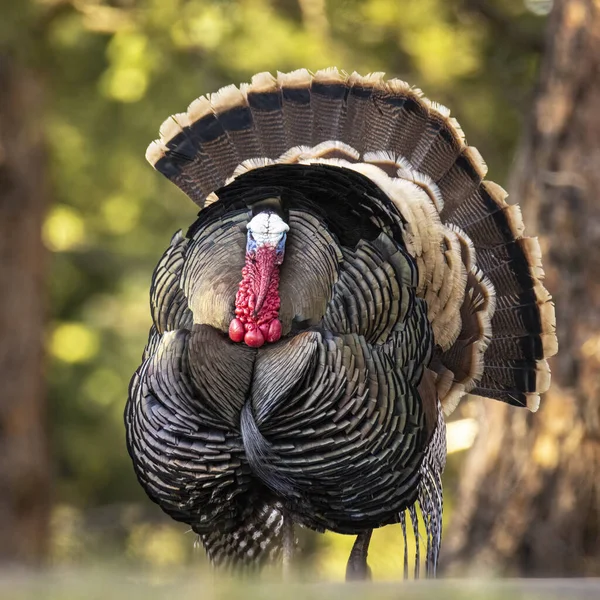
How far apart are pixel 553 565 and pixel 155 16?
14.4ft

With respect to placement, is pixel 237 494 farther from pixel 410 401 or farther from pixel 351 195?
pixel 351 195

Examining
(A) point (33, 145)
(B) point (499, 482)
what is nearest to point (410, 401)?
(B) point (499, 482)

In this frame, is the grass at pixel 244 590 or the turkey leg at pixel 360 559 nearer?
the grass at pixel 244 590

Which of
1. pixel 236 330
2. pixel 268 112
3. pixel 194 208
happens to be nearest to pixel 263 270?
pixel 236 330

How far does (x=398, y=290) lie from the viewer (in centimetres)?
415

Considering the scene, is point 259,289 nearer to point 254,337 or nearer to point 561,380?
point 254,337

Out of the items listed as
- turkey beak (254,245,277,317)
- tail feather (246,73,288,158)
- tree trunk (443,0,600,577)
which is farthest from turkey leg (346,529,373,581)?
tree trunk (443,0,600,577)

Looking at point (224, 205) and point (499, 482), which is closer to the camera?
point (224, 205)

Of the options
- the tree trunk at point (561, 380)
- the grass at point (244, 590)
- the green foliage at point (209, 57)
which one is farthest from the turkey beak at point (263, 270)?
the green foliage at point (209, 57)

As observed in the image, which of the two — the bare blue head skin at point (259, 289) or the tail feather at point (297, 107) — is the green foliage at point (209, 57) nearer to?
the tail feather at point (297, 107)

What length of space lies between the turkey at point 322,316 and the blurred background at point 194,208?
0.53 m

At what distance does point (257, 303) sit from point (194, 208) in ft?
21.9

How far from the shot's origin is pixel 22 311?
917 centimetres

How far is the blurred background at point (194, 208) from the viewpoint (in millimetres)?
6355
